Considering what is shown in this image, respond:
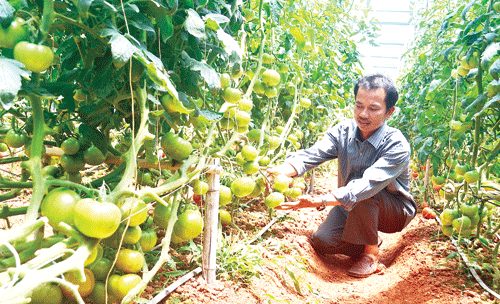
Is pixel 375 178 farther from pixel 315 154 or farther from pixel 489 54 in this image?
pixel 489 54

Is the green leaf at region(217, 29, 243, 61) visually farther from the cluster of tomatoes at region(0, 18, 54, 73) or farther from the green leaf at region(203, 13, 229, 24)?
the cluster of tomatoes at region(0, 18, 54, 73)

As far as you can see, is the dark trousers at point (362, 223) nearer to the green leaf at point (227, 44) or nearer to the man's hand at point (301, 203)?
the man's hand at point (301, 203)

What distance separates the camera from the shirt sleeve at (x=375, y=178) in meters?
1.99

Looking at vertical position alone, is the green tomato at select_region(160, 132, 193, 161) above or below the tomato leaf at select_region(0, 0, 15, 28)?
below

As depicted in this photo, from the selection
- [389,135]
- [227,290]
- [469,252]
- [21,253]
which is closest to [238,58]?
[21,253]

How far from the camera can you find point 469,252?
7.16ft

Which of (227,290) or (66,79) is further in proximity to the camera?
(227,290)

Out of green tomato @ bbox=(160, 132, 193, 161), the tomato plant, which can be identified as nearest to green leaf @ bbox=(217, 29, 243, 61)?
the tomato plant

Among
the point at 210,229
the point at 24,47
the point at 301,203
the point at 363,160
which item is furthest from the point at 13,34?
the point at 363,160

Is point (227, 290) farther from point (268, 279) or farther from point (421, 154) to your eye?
point (421, 154)

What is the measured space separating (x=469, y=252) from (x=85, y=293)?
2157 mm

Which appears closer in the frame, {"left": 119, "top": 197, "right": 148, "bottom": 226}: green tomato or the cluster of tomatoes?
the cluster of tomatoes

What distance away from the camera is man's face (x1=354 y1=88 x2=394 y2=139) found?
7.00ft

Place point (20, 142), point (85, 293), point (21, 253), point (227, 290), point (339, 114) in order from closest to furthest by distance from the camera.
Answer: point (21, 253)
point (85, 293)
point (20, 142)
point (227, 290)
point (339, 114)
